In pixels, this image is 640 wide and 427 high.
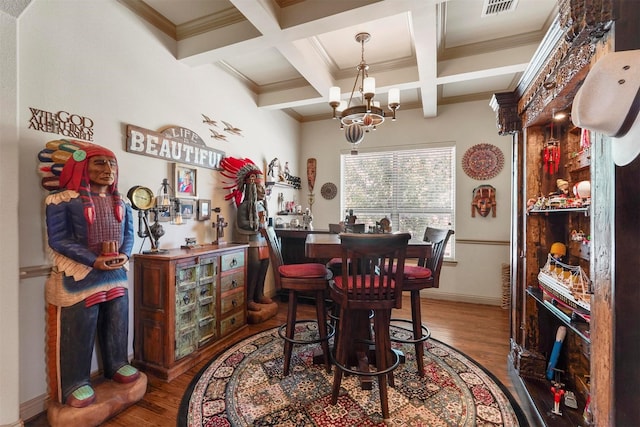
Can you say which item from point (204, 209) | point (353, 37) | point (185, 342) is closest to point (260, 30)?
point (353, 37)

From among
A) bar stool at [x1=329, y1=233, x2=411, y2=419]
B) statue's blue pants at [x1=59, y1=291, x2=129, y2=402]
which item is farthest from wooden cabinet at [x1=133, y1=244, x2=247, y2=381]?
bar stool at [x1=329, y1=233, x2=411, y2=419]

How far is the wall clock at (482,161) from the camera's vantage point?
3773mm

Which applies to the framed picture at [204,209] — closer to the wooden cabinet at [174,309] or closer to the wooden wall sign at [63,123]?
the wooden cabinet at [174,309]

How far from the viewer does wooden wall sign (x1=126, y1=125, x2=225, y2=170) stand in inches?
87.1

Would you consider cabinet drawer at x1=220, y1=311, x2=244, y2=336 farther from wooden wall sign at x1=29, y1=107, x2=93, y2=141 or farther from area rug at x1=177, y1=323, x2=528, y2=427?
wooden wall sign at x1=29, y1=107, x2=93, y2=141

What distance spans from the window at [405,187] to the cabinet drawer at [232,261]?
89.8 inches

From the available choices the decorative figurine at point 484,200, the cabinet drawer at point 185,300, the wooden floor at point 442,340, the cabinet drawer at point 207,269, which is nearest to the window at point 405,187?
the decorative figurine at point 484,200

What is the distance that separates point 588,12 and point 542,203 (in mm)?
1161

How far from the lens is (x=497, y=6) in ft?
7.04

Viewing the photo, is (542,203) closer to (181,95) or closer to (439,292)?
(439,292)

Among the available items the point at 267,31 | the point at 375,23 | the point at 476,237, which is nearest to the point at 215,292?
the point at 267,31

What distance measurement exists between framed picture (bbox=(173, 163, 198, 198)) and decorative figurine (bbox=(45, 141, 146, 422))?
0.78 m

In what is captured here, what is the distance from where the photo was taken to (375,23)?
2.40 m

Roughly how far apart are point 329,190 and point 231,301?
2.58 metres
